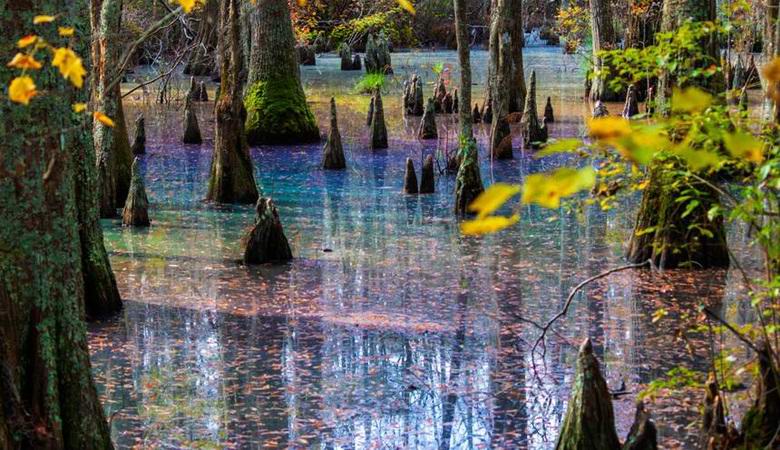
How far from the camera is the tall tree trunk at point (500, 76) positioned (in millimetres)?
13766

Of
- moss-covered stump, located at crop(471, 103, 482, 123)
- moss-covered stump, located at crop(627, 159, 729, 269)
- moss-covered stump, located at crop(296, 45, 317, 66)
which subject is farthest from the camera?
moss-covered stump, located at crop(296, 45, 317, 66)

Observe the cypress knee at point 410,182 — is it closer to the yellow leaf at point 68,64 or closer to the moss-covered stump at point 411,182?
the moss-covered stump at point 411,182

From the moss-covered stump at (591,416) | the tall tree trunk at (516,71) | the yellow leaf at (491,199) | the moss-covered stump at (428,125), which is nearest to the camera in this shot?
the yellow leaf at (491,199)

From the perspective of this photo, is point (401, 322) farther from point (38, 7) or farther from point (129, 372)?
point (38, 7)

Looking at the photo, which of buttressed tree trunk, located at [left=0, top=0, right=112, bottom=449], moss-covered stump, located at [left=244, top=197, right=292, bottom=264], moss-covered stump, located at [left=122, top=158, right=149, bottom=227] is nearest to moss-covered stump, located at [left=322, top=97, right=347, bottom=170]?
moss-covered stump, located at [left=122, top=158, right=149, bottom=227]

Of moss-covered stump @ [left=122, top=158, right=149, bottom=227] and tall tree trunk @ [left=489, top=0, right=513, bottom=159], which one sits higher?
tall tree trunk @ [left=489, top=0, right=513, bottom=159]

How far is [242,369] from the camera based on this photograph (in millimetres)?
6012

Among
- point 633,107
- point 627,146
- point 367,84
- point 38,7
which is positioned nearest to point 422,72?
point 367,84

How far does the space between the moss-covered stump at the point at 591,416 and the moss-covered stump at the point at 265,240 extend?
4.54m

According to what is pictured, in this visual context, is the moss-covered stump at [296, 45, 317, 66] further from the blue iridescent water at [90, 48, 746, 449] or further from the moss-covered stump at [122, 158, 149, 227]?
the moss-covered stump at [122, 158, 149, 227]

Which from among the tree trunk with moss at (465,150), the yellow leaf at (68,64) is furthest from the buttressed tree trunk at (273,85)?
the yellow leaf at (68,64)

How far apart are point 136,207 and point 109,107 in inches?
50.8

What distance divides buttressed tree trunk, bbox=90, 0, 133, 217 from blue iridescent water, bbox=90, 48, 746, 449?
1.61 ft

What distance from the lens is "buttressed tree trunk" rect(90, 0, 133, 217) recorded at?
8.88 metres
